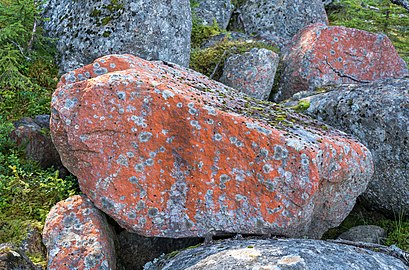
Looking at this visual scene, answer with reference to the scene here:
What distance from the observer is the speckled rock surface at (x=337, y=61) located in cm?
1055

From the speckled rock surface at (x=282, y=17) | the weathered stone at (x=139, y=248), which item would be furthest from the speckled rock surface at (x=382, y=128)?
the speckled rock surface at (x=282, y=17)

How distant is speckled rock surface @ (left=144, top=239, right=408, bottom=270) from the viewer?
4621mm

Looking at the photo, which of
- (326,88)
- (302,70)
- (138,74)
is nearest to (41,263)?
(138,74)

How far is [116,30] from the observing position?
896 cm

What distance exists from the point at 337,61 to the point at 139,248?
7119 millimetres

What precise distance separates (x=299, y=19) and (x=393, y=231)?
850 cm

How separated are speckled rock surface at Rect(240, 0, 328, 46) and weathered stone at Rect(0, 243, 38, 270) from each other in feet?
35.5

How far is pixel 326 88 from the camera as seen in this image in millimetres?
9469

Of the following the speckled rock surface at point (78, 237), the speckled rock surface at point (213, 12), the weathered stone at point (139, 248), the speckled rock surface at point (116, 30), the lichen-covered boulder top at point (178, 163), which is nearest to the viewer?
the speckled rock surface at point (78, 237)

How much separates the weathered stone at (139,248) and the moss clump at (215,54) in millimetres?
5560

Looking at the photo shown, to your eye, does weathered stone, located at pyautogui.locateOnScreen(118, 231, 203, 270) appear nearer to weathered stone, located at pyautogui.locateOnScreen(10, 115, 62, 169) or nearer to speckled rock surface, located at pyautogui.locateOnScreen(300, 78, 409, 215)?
weathered stone, located at pyautogui.locateOnScreen(10, 115, 62, 169)

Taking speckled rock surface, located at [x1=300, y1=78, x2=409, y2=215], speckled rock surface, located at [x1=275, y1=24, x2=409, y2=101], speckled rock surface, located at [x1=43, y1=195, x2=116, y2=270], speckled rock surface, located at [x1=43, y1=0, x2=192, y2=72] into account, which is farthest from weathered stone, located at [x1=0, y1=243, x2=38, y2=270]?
speckled rock surface, located at [x1=275, y1=24, x2=409, y2=101]

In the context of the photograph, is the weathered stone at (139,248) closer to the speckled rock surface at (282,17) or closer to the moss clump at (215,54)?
the moss clump at (215,54)

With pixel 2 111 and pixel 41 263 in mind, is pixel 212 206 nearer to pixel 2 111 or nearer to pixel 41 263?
pixel 41 263
